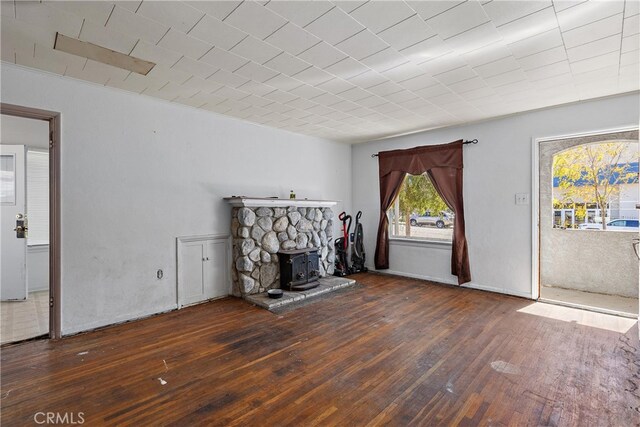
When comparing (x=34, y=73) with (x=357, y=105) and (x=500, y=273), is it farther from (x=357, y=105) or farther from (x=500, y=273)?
(x=500, y=273)

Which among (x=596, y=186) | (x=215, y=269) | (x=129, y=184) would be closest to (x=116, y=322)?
(x=215, y=269)

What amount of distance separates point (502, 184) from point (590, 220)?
1.84 metres

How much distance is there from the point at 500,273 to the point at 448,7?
151 inches

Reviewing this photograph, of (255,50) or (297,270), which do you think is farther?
(297,270)

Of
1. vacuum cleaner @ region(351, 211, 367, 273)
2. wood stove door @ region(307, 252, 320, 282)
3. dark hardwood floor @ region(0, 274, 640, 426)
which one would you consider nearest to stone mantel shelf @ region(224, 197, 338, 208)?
wood stove door @ region(307, 252, 320, 282)

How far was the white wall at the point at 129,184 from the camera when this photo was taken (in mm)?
3023

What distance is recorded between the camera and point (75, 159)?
10.0ft

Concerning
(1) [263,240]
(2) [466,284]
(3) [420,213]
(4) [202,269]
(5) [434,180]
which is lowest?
(2) [466,284]

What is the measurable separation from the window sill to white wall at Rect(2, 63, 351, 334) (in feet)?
9.36

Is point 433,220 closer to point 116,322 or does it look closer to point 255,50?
point 255,50

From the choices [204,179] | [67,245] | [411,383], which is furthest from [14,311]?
[411,383]

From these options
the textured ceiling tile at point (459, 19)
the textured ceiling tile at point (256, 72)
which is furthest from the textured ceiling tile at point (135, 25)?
the textured ceiling tile at point (459, 19)

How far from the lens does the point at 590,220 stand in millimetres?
4918

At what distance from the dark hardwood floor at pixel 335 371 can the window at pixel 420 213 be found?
72.6 inches
